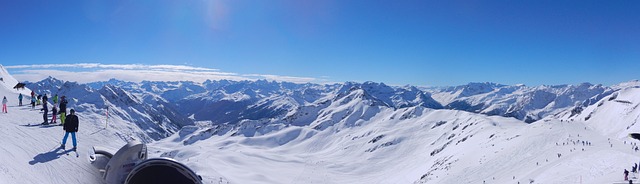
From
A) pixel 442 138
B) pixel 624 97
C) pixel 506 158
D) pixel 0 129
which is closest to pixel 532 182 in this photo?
pixel 506 158

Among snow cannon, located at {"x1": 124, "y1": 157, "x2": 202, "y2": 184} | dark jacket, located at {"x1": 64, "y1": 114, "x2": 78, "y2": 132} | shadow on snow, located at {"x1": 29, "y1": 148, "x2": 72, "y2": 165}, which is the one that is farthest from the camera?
dark jacket, located at {"x1": 64, "y1": 114, "x2": 78, "y2": 132}

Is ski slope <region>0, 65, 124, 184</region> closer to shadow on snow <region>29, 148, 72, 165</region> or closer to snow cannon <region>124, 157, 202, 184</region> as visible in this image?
shadow on snow <region>29, 148, 72, 165</region>

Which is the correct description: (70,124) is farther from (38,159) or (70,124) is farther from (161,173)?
(161,173)

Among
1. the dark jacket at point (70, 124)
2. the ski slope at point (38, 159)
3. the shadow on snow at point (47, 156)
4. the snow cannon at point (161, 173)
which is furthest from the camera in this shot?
the dark jacket at point (70, 124)

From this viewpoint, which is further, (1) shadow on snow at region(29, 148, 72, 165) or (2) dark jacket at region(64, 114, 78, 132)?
(2) dark jacket at region(64, 114, 78, 132)

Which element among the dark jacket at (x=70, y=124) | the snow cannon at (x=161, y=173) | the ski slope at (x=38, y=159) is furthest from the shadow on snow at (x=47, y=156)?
the snow cannon at (x=161, y=173)

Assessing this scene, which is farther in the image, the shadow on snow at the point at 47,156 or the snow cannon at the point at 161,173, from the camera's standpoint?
the shadow on snow at the point at 47,156

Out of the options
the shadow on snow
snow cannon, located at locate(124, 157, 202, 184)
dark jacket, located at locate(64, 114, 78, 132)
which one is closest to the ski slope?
the shadow on snow

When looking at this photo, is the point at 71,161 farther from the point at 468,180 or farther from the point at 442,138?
the point at 442,138

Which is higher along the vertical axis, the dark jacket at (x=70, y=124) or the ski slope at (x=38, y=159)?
the dark jacket at (x=70, y=124)

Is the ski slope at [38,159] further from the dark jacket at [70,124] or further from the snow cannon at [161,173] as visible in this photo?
the snow cannon at [161,173]

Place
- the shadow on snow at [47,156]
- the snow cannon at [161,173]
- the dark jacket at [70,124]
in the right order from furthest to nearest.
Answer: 1. the dark jacket at [70,124]
2. the shadow on snow at [47,156]
3. the snow cannon at [161,173]
